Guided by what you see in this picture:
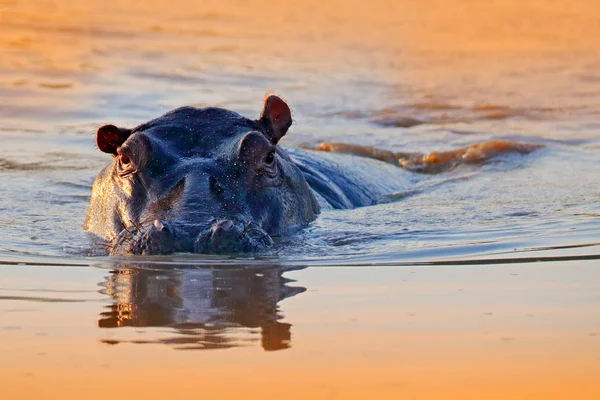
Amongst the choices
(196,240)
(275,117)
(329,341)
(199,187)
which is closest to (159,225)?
(196,240)

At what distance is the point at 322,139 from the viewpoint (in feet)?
49.9

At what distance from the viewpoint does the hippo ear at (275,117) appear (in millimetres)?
8352

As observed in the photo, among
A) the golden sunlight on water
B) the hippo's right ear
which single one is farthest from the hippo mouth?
the hippo's right ear

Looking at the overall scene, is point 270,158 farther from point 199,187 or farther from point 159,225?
point 159,225

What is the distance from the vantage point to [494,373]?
164 inches

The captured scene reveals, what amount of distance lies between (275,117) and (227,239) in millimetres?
2144

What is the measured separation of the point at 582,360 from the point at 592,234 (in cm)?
356

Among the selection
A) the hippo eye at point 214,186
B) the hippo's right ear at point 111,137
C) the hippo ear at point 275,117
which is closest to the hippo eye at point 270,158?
the hippo ear at point 275,117

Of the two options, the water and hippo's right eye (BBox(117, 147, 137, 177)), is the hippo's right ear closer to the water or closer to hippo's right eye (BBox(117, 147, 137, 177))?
hippo's right eye (BBox(117, 147, 137, 177))

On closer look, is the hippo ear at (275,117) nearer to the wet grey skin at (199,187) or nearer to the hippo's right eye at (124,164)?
the wet grey skin at (199,187)

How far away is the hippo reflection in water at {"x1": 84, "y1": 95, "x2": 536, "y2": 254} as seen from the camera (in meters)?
6.53

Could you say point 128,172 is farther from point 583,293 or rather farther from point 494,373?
point 494,373

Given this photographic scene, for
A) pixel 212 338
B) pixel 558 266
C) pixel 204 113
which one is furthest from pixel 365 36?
pixel 212 338

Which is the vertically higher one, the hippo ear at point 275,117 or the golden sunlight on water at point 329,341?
the hippo ear at point 275,117
